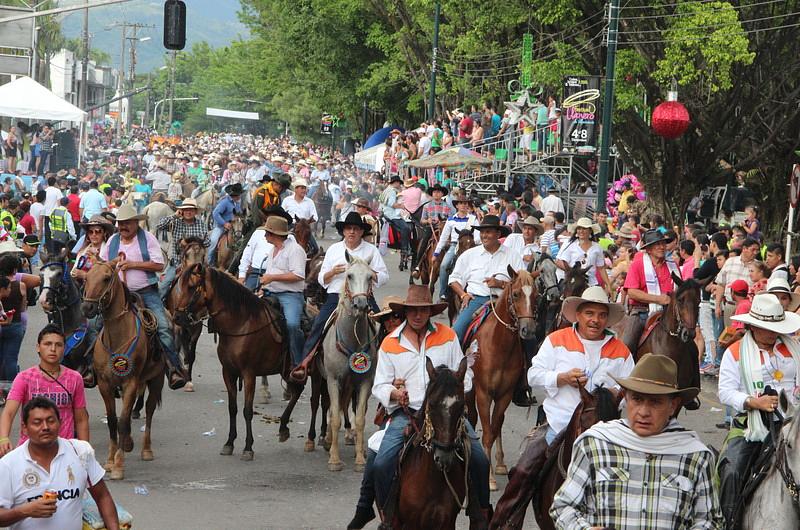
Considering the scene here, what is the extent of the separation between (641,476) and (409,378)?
3.40m

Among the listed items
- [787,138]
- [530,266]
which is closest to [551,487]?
[530,266]

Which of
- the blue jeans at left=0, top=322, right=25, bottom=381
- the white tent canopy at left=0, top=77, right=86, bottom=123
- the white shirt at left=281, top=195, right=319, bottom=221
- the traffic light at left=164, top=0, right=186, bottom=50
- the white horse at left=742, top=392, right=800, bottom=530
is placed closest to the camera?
the white horse at left=742, top=392, right=800, bottom=530

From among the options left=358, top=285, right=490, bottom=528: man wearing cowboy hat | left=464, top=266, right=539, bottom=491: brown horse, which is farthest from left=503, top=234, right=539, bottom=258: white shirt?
left=358, top=285, right=490, bottom=528: man wearing cowboy hat

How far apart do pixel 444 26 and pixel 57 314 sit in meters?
37.0

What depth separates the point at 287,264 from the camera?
47.5 ft

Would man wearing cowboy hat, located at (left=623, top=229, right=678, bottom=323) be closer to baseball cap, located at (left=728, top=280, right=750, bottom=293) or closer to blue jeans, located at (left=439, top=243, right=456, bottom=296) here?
baseball cap, located at (left=728, top=280, right=750, bottom=293)

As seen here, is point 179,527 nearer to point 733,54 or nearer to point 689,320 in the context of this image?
point 689,320

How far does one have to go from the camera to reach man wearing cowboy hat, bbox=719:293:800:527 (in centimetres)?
816

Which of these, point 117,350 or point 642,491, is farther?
point 117,350

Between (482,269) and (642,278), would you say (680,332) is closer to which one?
(642,278)

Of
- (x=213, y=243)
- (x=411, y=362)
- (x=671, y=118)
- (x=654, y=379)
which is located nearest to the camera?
(x=654, y=379)

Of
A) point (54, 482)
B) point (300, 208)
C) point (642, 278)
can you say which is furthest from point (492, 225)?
point (300, 208)

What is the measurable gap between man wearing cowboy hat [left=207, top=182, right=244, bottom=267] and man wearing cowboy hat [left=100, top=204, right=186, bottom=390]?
8251mm

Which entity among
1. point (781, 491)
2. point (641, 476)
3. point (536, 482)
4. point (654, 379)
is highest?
point (654, 379)
